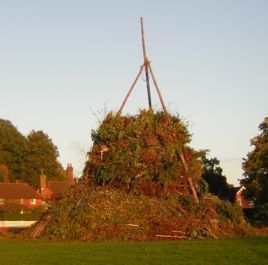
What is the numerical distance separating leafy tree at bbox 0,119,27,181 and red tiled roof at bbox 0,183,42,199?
329 inches

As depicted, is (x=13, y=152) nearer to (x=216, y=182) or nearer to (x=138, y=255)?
(x=216, y=182)

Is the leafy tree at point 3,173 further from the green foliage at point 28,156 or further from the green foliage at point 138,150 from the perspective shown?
the green foliage at point 138,150

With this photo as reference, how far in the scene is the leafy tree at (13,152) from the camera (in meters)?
91.8

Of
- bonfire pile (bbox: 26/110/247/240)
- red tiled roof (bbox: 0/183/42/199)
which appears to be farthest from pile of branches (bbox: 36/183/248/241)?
red tiled roof (bbox: 0/183/42/199)

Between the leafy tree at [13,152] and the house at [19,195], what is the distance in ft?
26.6

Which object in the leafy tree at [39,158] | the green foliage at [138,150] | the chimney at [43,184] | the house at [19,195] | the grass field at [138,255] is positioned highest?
the leafy tree at [39,158]

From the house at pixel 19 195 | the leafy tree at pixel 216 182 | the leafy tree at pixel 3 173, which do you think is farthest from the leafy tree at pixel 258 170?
the leafy tree at pixel 3 173

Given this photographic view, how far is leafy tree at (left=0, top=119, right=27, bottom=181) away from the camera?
91.8 m

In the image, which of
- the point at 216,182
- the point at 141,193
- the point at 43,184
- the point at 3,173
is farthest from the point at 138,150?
the point at 43,184

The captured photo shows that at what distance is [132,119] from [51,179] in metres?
67.7

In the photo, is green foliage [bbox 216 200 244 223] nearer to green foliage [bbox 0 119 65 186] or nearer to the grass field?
the grass field

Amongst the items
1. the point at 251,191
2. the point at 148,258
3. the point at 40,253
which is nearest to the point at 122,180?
the point at 40,253

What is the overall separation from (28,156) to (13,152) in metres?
2.56

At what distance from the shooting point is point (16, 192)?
A: 8050 cm
